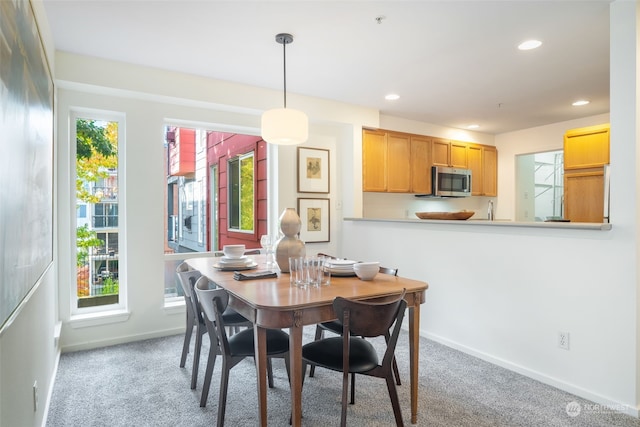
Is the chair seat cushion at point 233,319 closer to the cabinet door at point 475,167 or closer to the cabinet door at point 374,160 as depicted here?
the cabinet door at point 374,160

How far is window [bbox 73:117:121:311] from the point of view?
11.0ft

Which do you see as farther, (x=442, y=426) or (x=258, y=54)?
(x=258, y=54)

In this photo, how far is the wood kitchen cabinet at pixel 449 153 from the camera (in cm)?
549

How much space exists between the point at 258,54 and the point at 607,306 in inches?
122

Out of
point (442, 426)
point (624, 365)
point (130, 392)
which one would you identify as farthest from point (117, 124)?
point (624, 365)

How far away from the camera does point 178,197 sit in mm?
4070

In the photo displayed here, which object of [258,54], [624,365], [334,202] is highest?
[258,54]

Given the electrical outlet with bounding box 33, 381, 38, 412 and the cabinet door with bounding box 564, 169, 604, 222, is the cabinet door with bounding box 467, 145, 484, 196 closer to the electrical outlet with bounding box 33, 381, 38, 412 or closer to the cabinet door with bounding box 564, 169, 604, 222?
the cabinet door with bounding box 564, 169, 604, 222

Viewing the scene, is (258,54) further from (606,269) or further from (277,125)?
(606,269)

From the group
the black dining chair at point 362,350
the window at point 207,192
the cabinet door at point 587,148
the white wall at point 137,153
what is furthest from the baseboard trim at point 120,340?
the cabinet door at point 587,148

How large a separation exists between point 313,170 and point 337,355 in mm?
2850

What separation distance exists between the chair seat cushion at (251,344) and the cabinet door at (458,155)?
4.37 metres

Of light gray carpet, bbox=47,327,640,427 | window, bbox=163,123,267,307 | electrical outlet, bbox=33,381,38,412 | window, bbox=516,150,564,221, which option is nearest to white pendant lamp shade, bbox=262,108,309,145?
window, bbox=163,123,267,307

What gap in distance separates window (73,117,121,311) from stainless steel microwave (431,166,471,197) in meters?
4.04
